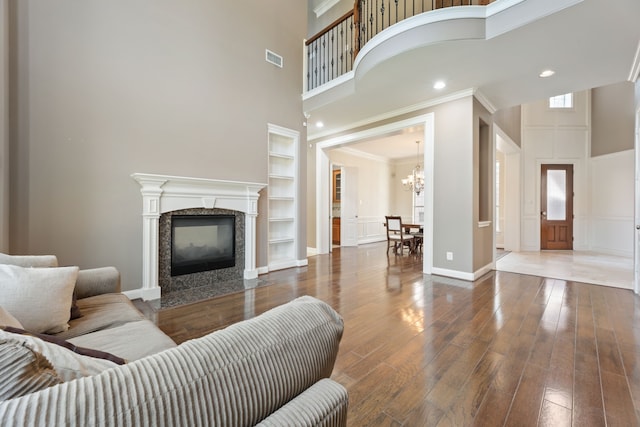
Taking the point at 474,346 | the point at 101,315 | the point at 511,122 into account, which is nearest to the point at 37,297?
the point at 101,315

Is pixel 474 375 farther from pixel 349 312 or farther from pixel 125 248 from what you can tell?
pixel 125 248

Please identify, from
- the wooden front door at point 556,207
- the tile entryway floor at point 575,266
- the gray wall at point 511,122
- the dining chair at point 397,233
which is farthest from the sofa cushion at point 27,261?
the wooden front door at point 556,207

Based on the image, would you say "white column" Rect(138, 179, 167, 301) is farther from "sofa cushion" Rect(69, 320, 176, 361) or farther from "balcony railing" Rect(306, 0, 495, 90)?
"balcony railing" Rect(306, 0, 495, 90)

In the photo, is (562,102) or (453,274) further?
(562,102)

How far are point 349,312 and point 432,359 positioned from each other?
100 centimetres

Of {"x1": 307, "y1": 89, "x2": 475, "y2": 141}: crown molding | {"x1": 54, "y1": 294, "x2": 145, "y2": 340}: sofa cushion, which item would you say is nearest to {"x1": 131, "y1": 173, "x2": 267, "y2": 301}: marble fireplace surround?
{"x1": 54, "y1": 294, "x2": 145, "y2": 340}: sofa cushion

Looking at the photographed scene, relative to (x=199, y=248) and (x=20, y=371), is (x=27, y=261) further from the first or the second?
(x=199, y=248)

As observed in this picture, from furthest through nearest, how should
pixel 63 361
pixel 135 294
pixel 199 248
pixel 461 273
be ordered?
pixel 461 273 → pixel 199 248 → pixel 135 294 → pixel 63 361

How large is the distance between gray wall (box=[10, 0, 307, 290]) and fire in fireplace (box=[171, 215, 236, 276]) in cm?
45

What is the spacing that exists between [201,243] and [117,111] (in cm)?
183

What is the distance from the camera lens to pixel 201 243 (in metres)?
3.74

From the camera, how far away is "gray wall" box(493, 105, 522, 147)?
5470 millimetres

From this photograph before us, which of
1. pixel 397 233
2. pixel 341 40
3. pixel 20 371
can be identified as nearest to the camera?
pixel 20 371

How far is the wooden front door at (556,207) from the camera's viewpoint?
23.1 ft
